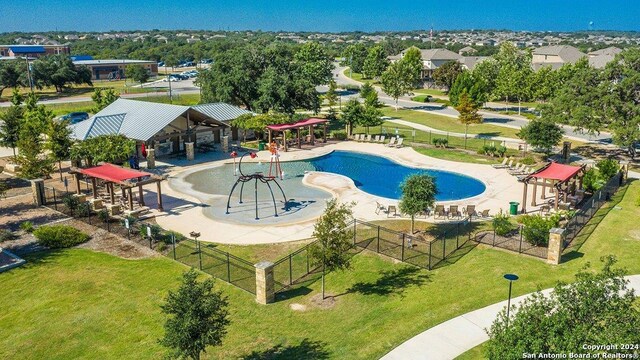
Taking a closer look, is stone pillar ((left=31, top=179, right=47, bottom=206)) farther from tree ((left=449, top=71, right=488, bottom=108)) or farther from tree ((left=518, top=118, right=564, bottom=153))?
tree ((left=449, top=71, right=488, bottom=108))

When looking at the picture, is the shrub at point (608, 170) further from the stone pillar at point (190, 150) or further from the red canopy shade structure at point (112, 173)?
the stone pillar at point (190, 150)

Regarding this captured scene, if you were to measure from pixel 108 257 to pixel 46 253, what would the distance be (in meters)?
3.33

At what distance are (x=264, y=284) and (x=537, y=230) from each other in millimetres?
13322

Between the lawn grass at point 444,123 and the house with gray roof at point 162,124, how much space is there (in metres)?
24.8

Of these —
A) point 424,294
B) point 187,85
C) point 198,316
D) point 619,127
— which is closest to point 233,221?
point 424,294

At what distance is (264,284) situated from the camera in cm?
2009

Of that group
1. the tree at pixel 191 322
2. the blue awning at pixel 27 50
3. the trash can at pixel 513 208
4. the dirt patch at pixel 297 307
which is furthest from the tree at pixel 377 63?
the blue awning at pixel 27 50

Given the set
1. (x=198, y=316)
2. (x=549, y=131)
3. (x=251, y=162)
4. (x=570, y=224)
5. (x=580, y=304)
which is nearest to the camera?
(x=580, y=304)

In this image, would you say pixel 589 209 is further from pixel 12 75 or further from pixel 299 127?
pixel 12 75

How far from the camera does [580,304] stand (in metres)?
10.9

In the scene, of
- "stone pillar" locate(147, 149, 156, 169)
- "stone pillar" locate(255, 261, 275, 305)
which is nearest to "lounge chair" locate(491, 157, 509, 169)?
"stone pillar" locate(255, 261, 275, 305)

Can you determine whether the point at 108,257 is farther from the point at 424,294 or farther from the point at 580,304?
the point at 580,304

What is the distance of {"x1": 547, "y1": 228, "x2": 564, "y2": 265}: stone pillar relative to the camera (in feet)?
73.7

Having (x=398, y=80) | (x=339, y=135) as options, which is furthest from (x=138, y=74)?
(x=339, y=135)
